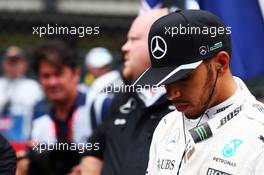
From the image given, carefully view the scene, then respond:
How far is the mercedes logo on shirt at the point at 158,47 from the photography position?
272 centimetres

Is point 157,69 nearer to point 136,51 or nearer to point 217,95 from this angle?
point 217,95

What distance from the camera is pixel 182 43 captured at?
269 cm

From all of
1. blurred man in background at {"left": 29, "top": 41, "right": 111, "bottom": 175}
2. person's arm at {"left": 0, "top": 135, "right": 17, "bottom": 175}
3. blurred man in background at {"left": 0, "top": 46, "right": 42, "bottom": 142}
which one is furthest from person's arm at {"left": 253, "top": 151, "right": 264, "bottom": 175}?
blurred man in background at {"left": 0, "top": 46, "right": 42, "bottom": 142}

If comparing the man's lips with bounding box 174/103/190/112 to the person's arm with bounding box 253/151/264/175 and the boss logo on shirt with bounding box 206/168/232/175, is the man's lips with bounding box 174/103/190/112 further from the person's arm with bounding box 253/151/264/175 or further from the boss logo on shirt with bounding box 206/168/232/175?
the person's arm with bounding box 253/151/264/175

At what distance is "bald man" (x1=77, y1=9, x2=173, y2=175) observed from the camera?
11.6 ft

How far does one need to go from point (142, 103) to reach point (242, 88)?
3.21ft

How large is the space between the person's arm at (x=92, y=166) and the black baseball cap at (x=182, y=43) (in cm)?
113

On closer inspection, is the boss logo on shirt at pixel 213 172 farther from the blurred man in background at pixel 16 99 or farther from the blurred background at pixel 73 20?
the blurred man in background at pixel 16 99

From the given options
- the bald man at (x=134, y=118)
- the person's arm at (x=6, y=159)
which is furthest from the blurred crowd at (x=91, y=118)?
the person's arm at (x=6, y=159)

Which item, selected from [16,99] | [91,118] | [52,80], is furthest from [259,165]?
[16,99]

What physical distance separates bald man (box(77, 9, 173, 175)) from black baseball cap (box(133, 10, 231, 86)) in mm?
795

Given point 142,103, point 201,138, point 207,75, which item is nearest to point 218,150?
point 201,138

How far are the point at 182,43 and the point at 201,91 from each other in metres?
0.18

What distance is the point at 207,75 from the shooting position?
2662 mm
